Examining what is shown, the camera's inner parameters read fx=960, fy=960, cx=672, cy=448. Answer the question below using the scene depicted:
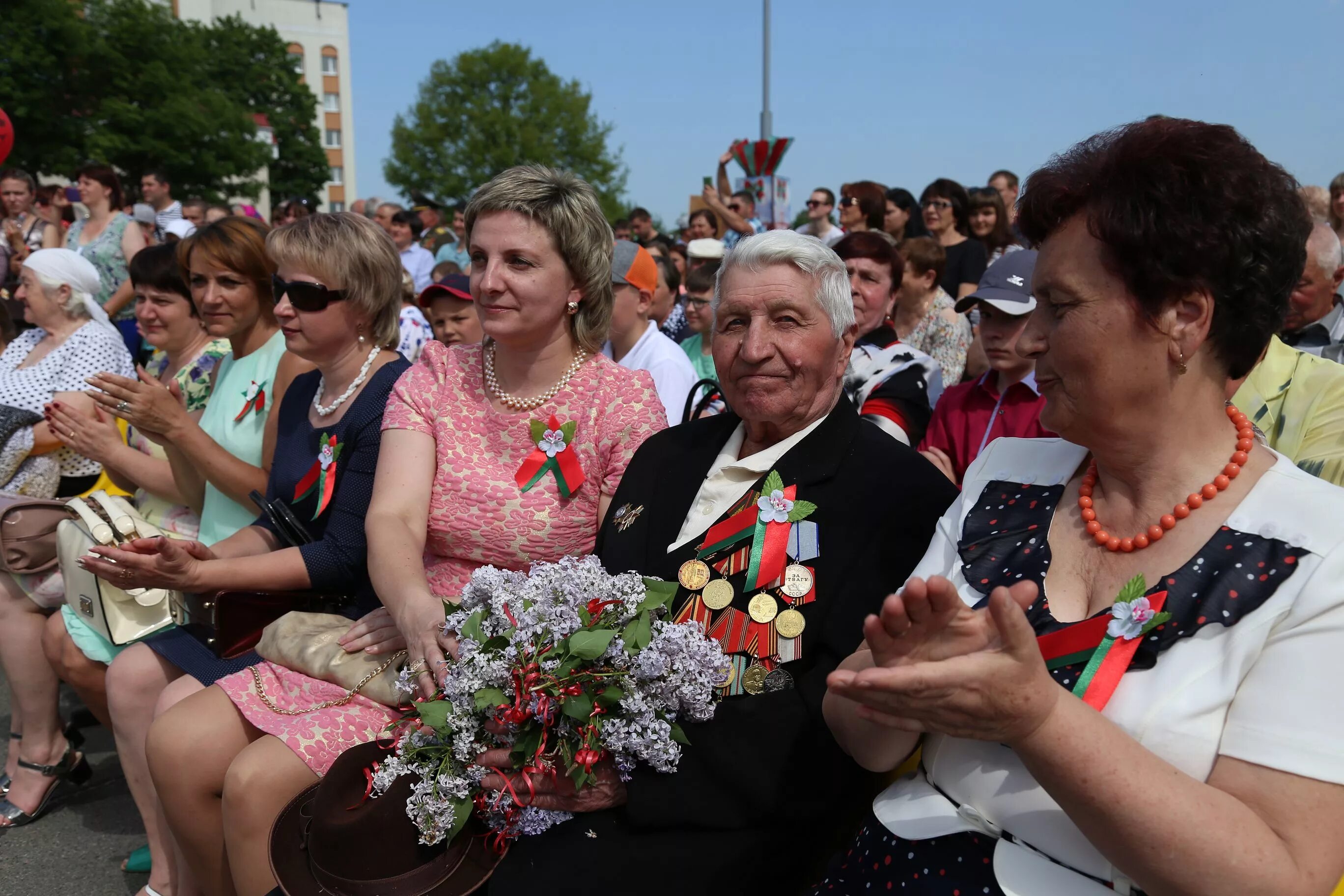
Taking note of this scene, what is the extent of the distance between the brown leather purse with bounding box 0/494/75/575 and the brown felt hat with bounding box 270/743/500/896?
231 cm

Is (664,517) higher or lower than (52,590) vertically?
higher

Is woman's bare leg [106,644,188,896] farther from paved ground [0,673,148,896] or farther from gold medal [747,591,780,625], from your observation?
gold medal [747,591,780,625]

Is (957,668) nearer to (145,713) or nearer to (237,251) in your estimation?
(145,713)

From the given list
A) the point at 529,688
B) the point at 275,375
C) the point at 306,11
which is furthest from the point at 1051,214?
the point at 306,11

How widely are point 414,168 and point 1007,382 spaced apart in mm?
52290

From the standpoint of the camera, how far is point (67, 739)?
13.4ft

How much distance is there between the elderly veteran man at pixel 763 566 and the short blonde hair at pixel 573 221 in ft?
2.08

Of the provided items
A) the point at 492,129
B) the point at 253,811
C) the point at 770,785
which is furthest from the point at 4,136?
the point at 492,129

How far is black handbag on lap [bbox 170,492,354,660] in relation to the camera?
2979mm

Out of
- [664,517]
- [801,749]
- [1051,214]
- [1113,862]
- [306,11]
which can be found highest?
[306,11]

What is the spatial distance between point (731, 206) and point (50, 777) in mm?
8013

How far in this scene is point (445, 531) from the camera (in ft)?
9.37

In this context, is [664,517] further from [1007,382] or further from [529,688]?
[1007,382]

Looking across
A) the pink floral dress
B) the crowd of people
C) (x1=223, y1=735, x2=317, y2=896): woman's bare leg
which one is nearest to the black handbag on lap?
the crowd of people
